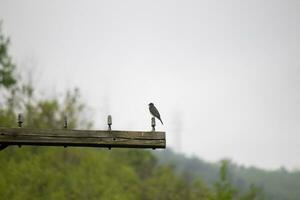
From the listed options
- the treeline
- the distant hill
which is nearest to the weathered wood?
the treeline

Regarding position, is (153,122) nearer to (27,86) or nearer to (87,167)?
(87,167)

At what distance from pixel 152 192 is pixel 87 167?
872 centimetres

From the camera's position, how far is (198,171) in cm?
12138

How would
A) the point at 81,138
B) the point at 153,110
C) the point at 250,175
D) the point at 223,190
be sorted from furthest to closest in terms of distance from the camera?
the point at 250,175 < the point at 223,190 < the point at 153,110 < the point at 81,138

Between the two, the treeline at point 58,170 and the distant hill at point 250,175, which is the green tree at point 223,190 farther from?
the distant hill at point 250,175

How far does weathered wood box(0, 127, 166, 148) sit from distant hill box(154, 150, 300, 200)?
3844 inches

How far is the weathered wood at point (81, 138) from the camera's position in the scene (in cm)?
948

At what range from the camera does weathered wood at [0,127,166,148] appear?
948cm

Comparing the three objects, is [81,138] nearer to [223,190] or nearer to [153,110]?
[153,110]

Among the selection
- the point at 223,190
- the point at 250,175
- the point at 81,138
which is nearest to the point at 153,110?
the point at 81,138

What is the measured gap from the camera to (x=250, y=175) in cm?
13212

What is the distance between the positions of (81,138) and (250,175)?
124678 mm

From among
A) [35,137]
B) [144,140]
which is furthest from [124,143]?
[35,137]

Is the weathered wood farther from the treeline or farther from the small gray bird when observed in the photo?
the treeline
